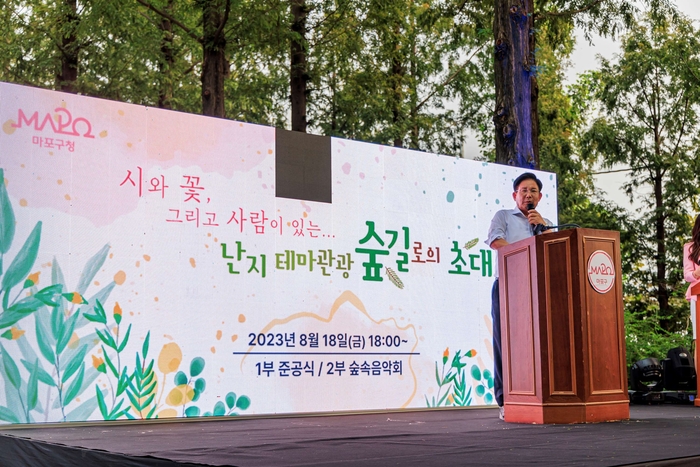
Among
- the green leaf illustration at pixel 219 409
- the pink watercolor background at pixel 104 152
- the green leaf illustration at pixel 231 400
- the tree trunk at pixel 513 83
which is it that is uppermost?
the tree trunk at pixel 513 83

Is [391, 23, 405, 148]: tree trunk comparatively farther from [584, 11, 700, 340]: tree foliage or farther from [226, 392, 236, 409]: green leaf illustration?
[226, 392, 236, 409]: green leaf illustration

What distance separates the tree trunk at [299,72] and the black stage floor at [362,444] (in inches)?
330

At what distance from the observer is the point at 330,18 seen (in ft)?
43.3

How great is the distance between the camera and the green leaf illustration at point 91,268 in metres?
5.27

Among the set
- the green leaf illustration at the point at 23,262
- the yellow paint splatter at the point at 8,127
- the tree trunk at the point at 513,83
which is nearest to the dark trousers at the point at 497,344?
the green leaf illustration at the point at 23,262

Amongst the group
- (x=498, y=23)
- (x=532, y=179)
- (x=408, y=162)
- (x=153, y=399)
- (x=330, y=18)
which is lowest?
(x=153, y=399)

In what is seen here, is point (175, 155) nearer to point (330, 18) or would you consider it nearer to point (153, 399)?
point (153, 399)

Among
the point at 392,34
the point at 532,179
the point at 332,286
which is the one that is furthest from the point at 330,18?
the point at 532,179

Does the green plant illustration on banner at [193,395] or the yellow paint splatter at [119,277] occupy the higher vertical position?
the yellow paint splatter at [119,277]

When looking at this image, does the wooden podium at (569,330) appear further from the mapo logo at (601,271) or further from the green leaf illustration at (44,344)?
the green leaf illustration at (44,344)

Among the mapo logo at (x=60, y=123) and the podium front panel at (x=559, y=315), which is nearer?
the podium front panel at (x=559, y=315)

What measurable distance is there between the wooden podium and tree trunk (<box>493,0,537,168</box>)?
498 centimetres

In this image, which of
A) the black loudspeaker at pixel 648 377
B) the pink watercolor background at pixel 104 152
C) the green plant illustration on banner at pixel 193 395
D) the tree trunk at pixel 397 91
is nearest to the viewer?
the pink watercolor background at pixel 104 152

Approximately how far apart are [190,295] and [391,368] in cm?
176
